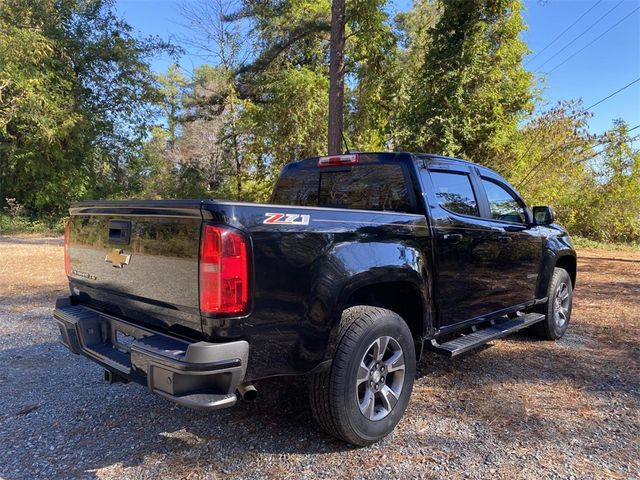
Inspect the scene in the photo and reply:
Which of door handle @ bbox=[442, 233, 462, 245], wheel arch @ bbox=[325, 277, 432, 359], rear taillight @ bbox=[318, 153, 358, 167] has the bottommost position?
wheel arch @ bbox=[325, 277, 432, 359]

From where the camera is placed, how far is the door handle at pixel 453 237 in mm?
3635

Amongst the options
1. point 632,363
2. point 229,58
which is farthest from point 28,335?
point 229,58

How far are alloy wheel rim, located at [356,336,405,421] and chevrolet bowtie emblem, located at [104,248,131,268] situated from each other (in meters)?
1.58

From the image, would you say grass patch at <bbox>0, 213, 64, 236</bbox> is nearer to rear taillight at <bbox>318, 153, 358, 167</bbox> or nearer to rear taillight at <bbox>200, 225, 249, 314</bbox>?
rear taillight at <bbox>318, 153, 358, 167</bbox>

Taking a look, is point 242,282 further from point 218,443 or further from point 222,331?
point 218,443

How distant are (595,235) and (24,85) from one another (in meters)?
22.7

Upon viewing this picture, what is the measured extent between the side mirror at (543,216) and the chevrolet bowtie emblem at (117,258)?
13.3 ft

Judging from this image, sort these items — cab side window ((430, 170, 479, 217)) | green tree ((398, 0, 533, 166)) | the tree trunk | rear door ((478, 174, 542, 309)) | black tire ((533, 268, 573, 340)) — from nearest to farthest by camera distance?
cab side window ((430, 170, 479, 217))
rear door ((478, 174, 542, 309))
black tire ((533, 268, 573, 340))
the tree trunk
green tree ((398, 0, 533, 166))

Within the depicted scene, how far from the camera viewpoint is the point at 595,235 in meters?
19.1

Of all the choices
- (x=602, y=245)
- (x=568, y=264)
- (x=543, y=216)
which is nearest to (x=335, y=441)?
(x=543, y=216)

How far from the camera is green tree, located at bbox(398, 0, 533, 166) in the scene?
13.6 meters

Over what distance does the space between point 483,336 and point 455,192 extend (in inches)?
49.5

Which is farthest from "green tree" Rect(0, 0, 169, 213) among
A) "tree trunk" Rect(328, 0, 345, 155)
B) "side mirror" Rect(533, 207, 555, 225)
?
"side mirror" Rect(533, 207, 555, 225)

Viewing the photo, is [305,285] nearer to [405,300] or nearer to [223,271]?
[223,271]
